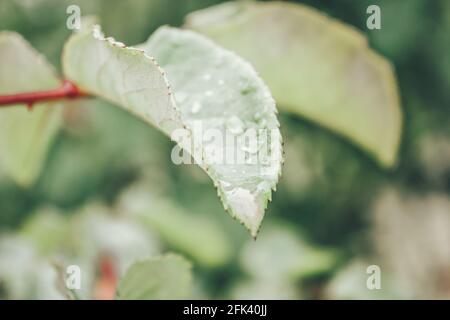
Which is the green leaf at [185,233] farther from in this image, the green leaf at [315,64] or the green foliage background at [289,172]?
the green leaf at [315,64]

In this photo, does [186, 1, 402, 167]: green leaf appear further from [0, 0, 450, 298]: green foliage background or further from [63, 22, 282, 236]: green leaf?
[0, 0, 450, 298]: green foliage background

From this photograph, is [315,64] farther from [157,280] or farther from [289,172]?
[289,172]

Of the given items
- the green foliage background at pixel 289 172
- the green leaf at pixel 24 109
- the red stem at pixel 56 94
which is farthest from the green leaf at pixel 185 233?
the red stem at pixel 56 94

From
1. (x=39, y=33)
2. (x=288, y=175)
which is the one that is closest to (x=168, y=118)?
(x=288, y=175)

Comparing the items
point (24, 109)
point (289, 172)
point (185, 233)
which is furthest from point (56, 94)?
point (289, 172)

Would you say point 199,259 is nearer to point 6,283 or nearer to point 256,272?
point 256,272

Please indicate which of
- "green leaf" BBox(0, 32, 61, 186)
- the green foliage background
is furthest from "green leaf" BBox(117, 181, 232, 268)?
"green leaf" BBox(0, 32, 61, 186)
